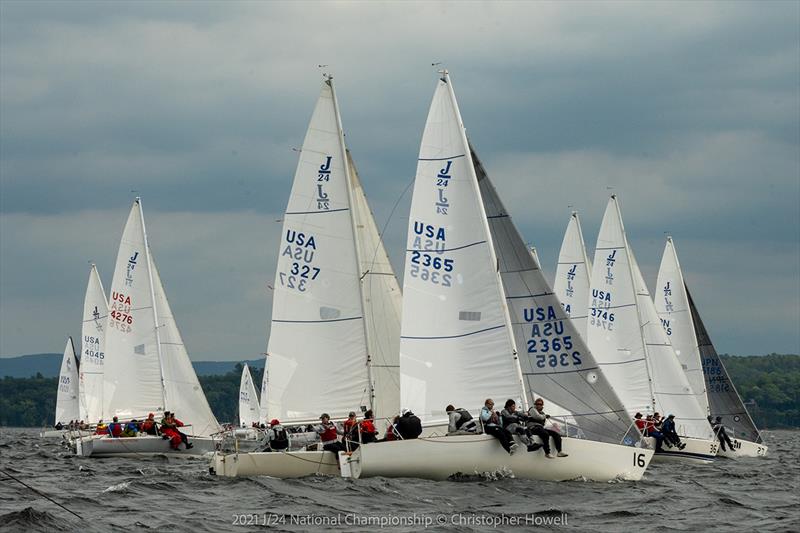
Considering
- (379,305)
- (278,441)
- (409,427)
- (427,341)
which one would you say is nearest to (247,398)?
(379,305)

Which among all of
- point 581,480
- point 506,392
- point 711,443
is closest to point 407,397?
point 506,392

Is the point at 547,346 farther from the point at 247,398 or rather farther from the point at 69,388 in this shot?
the point at 247,398

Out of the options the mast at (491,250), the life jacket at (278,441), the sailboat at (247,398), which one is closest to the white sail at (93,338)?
the life jacket at (278,441)

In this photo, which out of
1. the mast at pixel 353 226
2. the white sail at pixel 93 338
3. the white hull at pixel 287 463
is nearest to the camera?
the white hull at pixel 287 463

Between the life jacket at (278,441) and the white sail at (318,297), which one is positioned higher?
the white sail at (318,297)

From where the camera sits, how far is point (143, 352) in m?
44.3

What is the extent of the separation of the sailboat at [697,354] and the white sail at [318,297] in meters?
21.8

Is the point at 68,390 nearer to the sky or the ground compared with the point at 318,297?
nearer to the sky

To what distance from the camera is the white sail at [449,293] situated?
24.5 metres

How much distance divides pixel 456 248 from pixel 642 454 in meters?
5.60

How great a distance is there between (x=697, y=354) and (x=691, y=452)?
33.0ft

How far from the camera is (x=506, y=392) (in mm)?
24312

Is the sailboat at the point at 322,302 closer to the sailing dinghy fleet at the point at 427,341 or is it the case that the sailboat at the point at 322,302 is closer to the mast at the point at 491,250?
the sailing dinghy fleet at the point at 427,341

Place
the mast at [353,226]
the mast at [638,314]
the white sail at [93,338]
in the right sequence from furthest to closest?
the white sail at [93,338] < the mast at [638,314] < the mast at [353,226]
